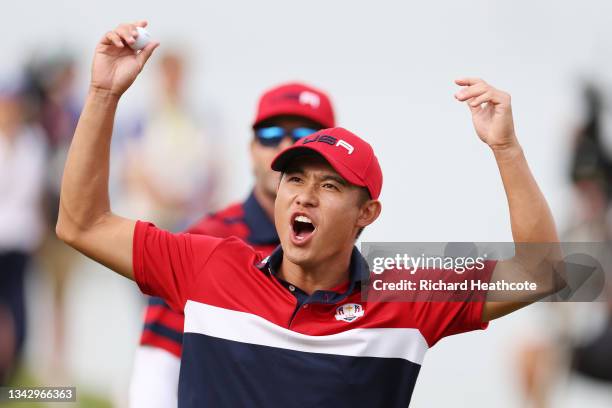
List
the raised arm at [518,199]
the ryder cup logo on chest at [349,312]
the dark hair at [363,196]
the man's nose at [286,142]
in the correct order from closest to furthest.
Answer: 1. the raised arm at [518,199]
2. the ryder cup logo on chest at [349,312]
3. the dark hair at [363,196]
4. the man's nose at [286,142]

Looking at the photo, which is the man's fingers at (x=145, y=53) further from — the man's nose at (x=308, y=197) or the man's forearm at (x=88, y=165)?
the man's nose at (x=308, y=197)

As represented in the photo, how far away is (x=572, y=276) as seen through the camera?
14.1ft

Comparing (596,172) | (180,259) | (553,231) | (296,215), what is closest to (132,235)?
(180,259)

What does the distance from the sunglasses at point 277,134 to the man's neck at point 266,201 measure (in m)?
0.28

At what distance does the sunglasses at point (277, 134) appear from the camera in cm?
605

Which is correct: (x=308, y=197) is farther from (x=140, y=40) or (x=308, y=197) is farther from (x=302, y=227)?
(x=140, y=40)

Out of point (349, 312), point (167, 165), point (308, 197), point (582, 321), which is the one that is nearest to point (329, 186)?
point (308, 197)

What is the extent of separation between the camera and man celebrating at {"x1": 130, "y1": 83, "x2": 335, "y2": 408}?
5441 millimetres

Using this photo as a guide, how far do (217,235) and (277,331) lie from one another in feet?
4.58

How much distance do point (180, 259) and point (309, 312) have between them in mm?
456

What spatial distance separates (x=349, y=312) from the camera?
4.38 meters

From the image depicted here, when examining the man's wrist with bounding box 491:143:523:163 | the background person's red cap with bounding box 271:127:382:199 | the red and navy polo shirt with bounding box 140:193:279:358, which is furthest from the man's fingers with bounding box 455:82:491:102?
the red and navy polo shirt with bounding box 140:193:279:358

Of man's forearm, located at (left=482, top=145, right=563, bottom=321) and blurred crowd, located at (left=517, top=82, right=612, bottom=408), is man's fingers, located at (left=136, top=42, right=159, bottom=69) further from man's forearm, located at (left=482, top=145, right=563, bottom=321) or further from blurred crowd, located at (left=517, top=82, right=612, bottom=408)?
blurred crowd, located at (left=517, top=82, right=612, bottom=408)

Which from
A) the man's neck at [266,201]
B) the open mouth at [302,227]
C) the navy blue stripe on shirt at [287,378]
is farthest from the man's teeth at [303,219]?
the man's neck at [266,201]
